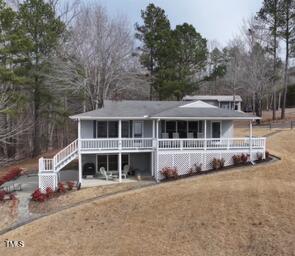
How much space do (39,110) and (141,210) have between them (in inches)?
905

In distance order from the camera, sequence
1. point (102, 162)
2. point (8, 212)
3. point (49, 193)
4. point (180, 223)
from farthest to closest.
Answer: point (102, 162)
point (49, 193)
point (8, 212)
point (180, 223)

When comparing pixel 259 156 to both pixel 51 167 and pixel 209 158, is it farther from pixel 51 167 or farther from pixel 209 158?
pixel 51 167

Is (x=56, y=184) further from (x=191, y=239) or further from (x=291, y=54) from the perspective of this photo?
(x=291, y=54)

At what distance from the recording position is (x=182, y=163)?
75.4ft

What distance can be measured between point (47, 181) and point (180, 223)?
29.5 feet

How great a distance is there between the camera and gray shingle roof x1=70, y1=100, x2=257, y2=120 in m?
23.2

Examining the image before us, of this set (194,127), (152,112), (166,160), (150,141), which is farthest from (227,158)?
(152,112)

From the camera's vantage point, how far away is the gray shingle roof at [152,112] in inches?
914

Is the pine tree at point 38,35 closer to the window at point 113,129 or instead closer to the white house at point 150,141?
the white house at point 150,141

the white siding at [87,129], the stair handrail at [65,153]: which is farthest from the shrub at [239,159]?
the stair handrail at [65,153]

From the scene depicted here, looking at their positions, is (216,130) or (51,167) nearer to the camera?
(51,167)

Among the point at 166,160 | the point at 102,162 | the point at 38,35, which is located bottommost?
the point at 102,162

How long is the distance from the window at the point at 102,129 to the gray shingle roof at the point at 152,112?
790 millimetres

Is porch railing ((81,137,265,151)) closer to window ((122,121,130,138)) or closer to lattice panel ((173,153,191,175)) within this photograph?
lattice panel ((173,153,191,175))
